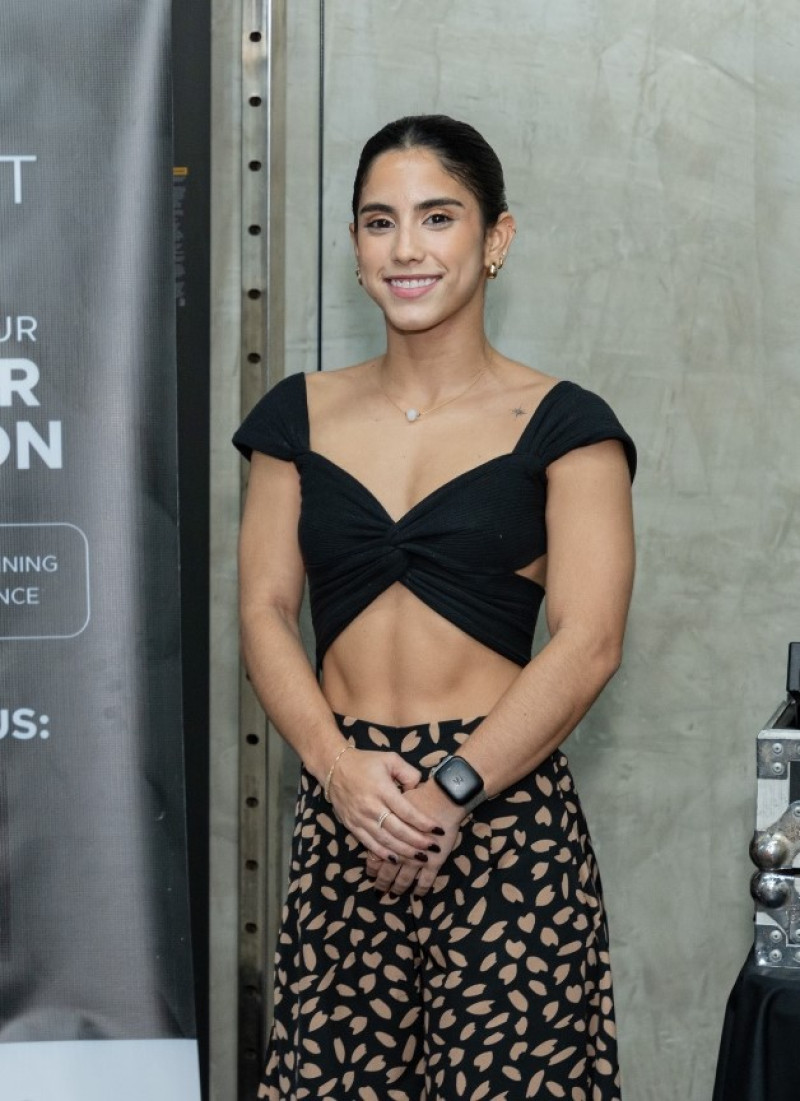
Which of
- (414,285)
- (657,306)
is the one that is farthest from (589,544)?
(657,306)

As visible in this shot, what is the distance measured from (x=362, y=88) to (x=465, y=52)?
7.4 inches

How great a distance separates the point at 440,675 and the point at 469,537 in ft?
0.54

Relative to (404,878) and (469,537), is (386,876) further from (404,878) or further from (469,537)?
(469,537)

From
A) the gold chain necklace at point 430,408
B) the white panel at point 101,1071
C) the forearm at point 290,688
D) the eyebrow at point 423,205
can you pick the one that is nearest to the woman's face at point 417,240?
the eyebrow at point 423,205

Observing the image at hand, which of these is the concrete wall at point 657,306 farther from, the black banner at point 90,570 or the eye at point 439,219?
the eye at point 439,219

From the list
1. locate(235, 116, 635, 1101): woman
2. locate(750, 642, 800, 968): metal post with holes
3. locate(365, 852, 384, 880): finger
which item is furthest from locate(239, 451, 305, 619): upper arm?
locate(750, 642, 800, 968): metal post with holes

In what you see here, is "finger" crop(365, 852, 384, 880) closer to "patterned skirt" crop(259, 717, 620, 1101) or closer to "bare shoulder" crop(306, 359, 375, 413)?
"patterned skirt" crop(259, 717, 620, 1101)

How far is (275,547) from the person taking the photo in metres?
1.92

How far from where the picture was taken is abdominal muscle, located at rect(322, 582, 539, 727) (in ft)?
5.86

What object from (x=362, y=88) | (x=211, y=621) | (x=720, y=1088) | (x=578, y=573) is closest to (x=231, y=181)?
(x=362, y=88)

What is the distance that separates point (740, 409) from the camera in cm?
264

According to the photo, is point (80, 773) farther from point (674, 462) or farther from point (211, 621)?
point (674, 462)

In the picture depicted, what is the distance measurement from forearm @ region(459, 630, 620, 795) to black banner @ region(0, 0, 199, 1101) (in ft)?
2.33

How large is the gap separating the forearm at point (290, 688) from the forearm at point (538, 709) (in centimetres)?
17
